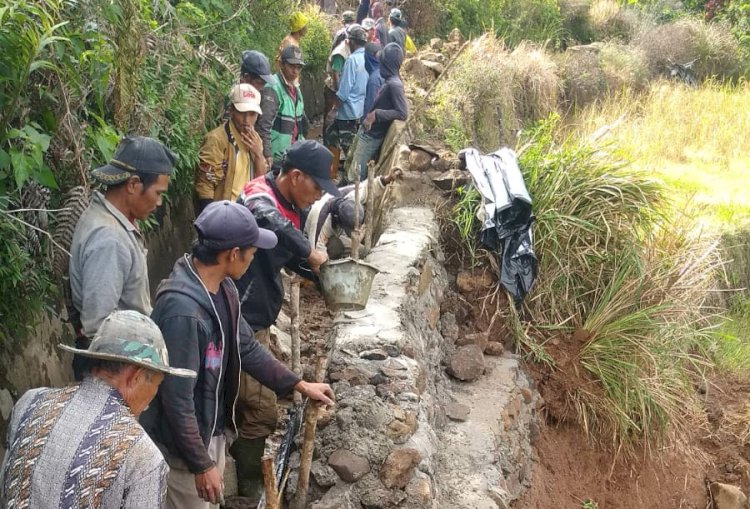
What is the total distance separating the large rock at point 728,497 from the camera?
566cm

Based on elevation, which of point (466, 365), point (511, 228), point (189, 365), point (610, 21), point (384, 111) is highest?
point (610, 21)

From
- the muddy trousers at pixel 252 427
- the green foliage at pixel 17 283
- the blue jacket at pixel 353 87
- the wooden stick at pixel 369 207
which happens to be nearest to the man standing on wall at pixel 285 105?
the wooden stick at pixel 369 207

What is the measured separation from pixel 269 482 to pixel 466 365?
2.60 m

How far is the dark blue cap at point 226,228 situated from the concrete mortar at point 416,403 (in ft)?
3.22

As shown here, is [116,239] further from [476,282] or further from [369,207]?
[476,282]

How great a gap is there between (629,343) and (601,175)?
1.38 metres

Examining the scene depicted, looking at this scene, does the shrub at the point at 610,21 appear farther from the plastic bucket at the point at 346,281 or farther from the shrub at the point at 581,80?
the plastic bucket at the point at 346,281

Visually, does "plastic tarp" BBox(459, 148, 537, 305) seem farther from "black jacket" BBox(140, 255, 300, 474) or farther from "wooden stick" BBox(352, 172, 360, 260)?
"black jacket" BBox(140, 255, 300, 474)

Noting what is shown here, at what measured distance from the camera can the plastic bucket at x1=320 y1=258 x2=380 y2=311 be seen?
3383 millimetres

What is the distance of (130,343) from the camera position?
1827mm

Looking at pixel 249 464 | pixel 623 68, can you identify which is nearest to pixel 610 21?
pixel 623 68

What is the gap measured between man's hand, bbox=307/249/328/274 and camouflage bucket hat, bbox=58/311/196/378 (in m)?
1.46

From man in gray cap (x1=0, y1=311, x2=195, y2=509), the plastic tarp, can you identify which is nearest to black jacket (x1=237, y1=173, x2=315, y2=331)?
man in gray cap (x1=0, y1=311, x2=195, y2=509)

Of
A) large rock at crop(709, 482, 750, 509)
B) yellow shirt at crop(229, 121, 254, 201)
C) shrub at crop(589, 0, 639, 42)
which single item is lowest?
large rock at crop(709, 482, 750, 509)
